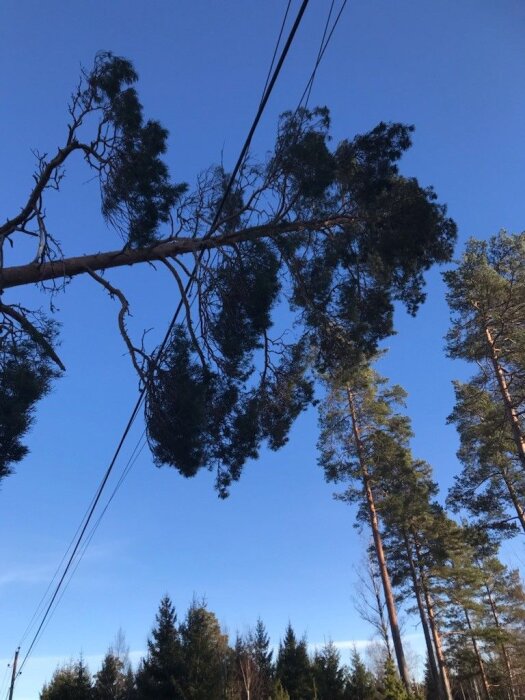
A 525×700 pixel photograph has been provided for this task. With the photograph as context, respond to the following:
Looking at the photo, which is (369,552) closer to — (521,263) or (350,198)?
(521,263)

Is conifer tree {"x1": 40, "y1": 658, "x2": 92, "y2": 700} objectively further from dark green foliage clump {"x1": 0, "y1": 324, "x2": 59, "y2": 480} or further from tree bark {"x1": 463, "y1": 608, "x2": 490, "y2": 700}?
dark green foliage clump {"x1": 0, "y1": 324, "x2": 59, "y2": 480}

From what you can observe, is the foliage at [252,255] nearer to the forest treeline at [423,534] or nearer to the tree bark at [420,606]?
the forest treeline at [423,534]

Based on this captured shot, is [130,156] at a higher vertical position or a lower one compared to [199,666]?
higher

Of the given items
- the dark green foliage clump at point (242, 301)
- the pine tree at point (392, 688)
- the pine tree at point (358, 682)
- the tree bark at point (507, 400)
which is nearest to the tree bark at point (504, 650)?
the pine tree at point (358, 682)

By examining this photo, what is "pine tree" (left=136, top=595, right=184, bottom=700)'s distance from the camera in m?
22.7

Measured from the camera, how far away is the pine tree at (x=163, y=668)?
22688 mm

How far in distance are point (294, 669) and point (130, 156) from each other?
29021mm

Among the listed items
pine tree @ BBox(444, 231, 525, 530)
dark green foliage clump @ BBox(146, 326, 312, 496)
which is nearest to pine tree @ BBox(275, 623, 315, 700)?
pine tree @ BBox(444, 231, 525, 530)

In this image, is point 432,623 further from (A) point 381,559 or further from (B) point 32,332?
(B) point 32,332

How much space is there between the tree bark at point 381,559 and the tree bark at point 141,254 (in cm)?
1527

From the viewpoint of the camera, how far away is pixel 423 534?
27.8m

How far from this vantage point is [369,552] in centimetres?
2639

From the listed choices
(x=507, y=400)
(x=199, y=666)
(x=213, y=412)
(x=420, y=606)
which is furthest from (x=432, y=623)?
(x=213, y=412)

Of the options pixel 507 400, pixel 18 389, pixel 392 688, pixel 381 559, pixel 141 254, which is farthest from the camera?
pixel 381 559
